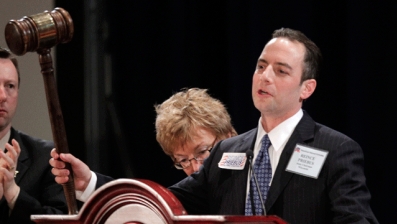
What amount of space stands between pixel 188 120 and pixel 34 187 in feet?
2.58

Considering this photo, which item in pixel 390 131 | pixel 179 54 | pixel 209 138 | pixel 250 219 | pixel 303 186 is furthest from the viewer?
pixel 179 54

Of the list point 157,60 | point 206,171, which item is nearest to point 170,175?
point 157,60

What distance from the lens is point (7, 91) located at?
8.22 feet

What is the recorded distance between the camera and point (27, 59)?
407 centimetres

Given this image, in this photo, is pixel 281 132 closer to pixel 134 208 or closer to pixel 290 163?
pixel 290 163

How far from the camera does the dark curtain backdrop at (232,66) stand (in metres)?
3.24

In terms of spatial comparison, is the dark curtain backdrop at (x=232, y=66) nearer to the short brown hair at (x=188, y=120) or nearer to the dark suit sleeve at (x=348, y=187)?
the short brown hair at (x=188, y=120)

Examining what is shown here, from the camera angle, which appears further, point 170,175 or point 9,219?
point 170,175

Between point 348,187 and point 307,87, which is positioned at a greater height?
point 307,87

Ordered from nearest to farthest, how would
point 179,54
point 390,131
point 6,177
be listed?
point 6,177 → point 390,131 → point 179,54

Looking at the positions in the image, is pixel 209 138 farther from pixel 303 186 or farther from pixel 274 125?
pixel 303 186

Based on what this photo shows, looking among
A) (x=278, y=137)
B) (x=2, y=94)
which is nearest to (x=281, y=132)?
(x=278, y=137)

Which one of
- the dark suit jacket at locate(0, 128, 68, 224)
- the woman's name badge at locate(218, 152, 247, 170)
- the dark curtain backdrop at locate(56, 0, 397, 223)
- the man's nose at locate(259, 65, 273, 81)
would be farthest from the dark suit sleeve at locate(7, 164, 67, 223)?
the dark curtain backdrop at locate(56, 0, 397, 223)

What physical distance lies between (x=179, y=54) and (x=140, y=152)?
0.66 metres
